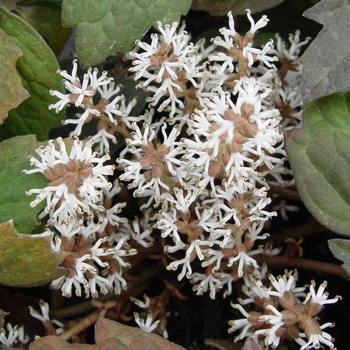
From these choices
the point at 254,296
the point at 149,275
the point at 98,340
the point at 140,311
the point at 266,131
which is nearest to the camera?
the point at 266,131

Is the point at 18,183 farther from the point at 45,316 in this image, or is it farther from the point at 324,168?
the point at 324,168

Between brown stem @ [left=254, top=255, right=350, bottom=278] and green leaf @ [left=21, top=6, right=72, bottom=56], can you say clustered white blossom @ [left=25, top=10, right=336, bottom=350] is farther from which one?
green leaf @ [left=21, top=6, right=72, bottom=56]

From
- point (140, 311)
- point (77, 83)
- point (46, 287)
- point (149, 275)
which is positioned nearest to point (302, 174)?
point (77, 83)

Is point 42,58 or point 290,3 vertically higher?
point 290,3

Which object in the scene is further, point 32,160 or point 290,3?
point 290,3

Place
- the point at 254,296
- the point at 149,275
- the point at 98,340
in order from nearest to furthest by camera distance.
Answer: the point at 98,340, the point at 254,296, the point at 149,275

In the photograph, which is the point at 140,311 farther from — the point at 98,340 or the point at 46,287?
the point at 98,340

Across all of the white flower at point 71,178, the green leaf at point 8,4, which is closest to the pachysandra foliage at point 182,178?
the white flower at point 71,178

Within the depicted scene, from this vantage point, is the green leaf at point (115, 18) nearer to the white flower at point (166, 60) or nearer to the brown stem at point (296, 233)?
the white flower at point (166, 60)

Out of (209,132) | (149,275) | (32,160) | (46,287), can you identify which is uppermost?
(209,132)
